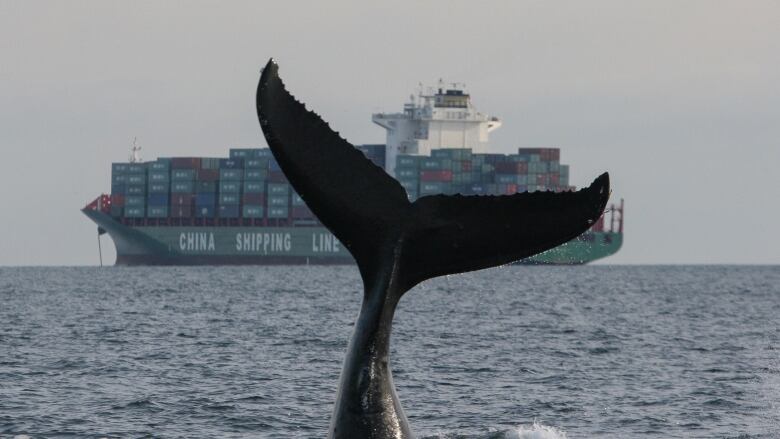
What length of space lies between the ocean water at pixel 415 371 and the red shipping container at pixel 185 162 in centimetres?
8277

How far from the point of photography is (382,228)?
11062mm

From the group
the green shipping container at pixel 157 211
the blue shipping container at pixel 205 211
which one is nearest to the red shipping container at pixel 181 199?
the green shipping container at pixel 157 211

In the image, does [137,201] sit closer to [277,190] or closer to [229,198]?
[229,198]

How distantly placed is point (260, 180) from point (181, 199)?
8.54 meters

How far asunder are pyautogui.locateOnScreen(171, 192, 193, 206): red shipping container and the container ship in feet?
0.32

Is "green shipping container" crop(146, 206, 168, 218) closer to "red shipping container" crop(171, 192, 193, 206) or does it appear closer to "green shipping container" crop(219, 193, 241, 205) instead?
"red shipping container" crop(171, 192, 193, 206)

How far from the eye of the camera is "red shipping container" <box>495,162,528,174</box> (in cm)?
13262

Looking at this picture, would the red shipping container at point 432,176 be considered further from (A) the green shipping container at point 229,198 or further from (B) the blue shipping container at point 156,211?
(B) the blue shipping container at point 156,211

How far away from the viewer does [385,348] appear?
37.0ft

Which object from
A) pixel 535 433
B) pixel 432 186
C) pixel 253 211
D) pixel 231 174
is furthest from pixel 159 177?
pixel 535 433

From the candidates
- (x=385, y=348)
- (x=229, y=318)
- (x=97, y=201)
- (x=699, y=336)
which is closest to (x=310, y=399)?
(x=385, y=348)

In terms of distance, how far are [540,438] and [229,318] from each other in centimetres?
3246

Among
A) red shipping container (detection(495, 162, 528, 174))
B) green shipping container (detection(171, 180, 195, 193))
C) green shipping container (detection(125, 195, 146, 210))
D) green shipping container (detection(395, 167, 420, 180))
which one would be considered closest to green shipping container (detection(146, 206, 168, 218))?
green shipping container (detection(125, 195, 146, 210))

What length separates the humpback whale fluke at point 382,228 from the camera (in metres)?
10.5
